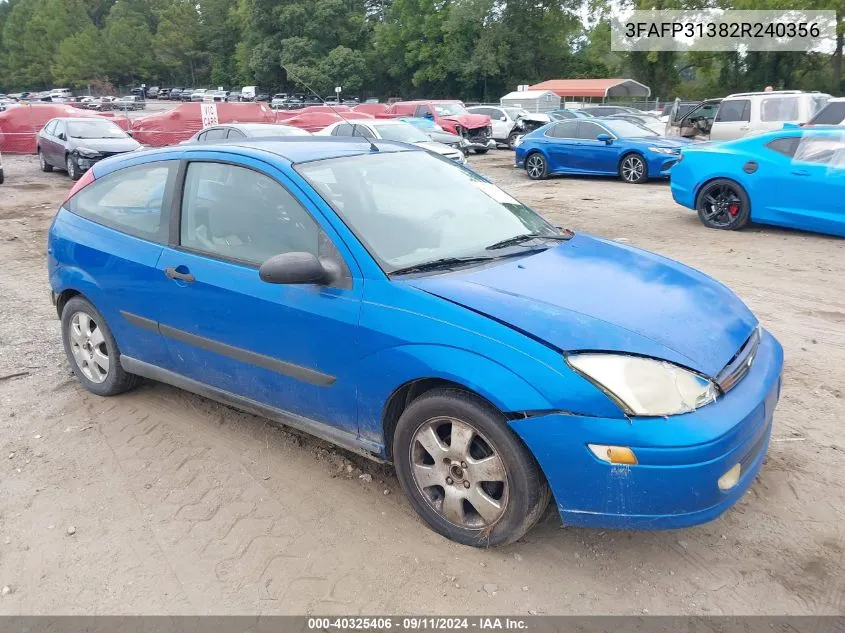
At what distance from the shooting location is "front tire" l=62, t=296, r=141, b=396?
4.46m

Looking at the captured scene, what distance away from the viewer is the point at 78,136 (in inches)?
687

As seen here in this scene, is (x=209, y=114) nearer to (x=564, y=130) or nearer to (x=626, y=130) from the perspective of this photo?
(x=564, y=130)

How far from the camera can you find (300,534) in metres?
3.14

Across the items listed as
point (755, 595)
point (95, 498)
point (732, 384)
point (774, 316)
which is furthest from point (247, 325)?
point (774, 316)

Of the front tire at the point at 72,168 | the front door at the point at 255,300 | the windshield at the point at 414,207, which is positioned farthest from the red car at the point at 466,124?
the front door at the point at 255,300

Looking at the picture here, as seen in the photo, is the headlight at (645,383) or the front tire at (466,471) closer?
the headlight at (645,383)

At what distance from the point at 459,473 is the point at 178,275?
1.91 m

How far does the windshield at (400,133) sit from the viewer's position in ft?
50.2

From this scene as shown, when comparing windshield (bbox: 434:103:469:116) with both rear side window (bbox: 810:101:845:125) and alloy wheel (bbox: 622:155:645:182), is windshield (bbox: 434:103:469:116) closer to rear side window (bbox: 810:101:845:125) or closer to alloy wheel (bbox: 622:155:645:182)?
alloy wheel (bbox: 622:155:645:182)

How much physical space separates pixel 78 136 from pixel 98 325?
49.9 ft

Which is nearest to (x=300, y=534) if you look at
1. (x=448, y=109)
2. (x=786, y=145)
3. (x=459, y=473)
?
(x=459, y=473)

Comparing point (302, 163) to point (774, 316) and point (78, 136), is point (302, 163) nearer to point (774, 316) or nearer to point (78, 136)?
point (774, 316)

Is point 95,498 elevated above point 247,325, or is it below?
below

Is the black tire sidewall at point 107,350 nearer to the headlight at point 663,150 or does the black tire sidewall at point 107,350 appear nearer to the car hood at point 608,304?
the car hood at point 608,304
